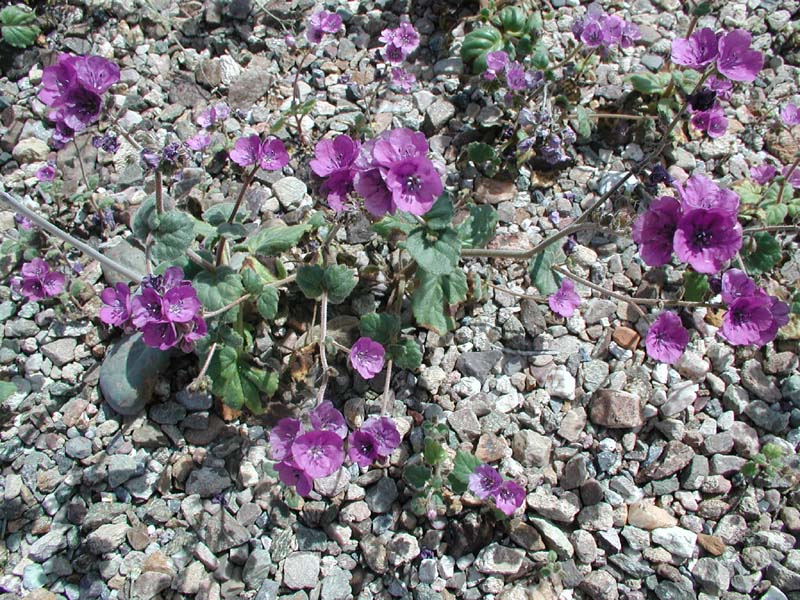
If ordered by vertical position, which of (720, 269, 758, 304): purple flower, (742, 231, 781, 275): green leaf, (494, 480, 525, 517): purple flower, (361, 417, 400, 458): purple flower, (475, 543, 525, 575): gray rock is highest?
(720, 269, 758, 304): purple flower

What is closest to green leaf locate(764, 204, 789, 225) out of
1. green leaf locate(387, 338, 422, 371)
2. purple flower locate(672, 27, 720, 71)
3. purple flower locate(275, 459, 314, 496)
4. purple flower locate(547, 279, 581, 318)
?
purple flower locate(672, 27, 720, 71)

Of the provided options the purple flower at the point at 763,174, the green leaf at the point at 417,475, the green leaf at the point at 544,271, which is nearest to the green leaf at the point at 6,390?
the green leaf at the point at 417,475

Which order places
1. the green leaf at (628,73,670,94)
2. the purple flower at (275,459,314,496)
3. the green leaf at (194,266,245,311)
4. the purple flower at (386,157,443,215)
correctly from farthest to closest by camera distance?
the green leaf at (628,73,670,94)
the green leaf at (194,266,245,311)
the purple flower at (275,459,314,496)
the purple flower at (386,157,443,215)

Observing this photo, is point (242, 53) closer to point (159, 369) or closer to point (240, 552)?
point (159, 369)

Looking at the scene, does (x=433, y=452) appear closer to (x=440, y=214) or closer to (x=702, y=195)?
(x=440, y=214)

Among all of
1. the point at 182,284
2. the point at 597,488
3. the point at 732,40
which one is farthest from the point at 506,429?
the point at 732,40

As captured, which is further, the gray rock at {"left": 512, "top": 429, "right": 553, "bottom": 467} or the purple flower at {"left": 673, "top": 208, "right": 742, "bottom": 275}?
the gray rock at {"left": 512, "top": 429, "right": 553, "bottom": 467}

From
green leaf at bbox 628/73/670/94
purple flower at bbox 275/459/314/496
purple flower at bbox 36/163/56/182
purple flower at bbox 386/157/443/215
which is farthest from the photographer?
green leaf at bbox 628/73/670/94

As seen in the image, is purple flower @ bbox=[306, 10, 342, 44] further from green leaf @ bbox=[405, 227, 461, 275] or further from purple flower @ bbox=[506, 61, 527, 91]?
green leaf @ bbox=[405, 227, 461, 275]
